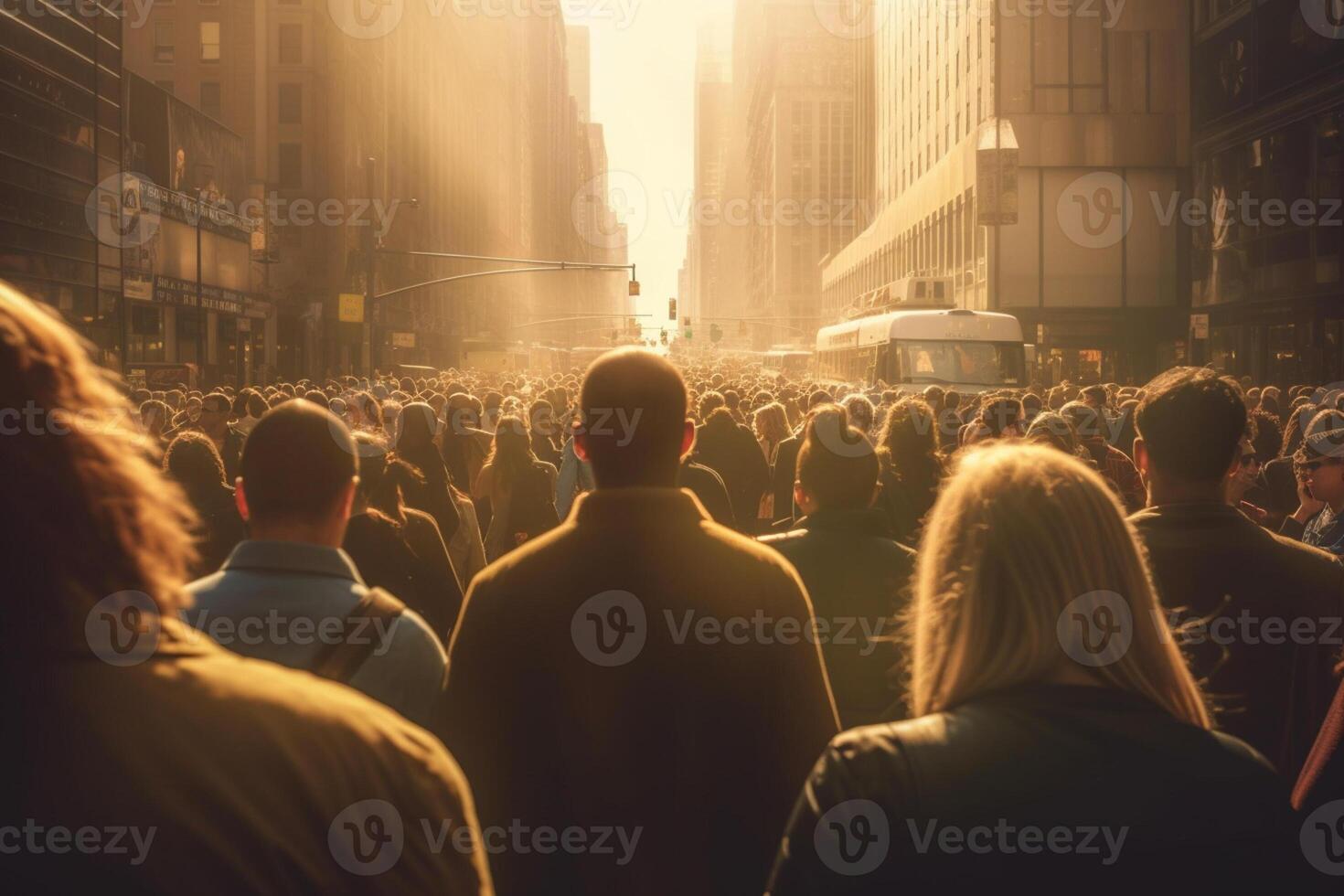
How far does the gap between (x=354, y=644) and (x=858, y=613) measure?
2.34 metres

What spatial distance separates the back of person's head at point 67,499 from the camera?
5.38ft

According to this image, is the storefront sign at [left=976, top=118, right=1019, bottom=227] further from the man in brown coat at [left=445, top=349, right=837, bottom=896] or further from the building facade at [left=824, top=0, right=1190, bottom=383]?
the man in brown coat at [left=445, top=349, right=837, bottom=896]

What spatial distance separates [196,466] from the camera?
26.4ft

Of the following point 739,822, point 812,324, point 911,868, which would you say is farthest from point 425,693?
point 812,324

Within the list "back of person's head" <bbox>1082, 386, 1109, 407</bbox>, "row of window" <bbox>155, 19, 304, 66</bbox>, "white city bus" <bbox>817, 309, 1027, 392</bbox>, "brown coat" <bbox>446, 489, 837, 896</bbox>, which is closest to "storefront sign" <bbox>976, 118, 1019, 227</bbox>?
"white city bus" <bbox>817, 309, 1027, 392</bbox>

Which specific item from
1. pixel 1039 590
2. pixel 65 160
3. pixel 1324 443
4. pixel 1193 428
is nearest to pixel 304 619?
pixel 1039 590

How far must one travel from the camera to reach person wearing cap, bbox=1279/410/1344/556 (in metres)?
7.17

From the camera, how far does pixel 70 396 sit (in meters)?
1.75

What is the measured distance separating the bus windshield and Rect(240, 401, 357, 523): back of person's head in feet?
88.2

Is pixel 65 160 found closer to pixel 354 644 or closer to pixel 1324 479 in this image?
pixel 1324 479

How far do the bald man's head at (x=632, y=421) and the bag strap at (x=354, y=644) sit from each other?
2.30 feet

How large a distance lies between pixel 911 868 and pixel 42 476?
4.96 ft

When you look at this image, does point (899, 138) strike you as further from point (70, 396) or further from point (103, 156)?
point (70, 396)

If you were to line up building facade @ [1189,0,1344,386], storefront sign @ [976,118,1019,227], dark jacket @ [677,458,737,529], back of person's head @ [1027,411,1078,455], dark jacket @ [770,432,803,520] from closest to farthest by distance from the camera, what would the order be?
back of person's head @ [1027,411,1078,455] < dark jacket @ [677,458,737,529] < dark jacket @ [770,432,803,520] < building facade @ [1189,0,1344,386] < storefront sign @ [976,118,1019,227]
